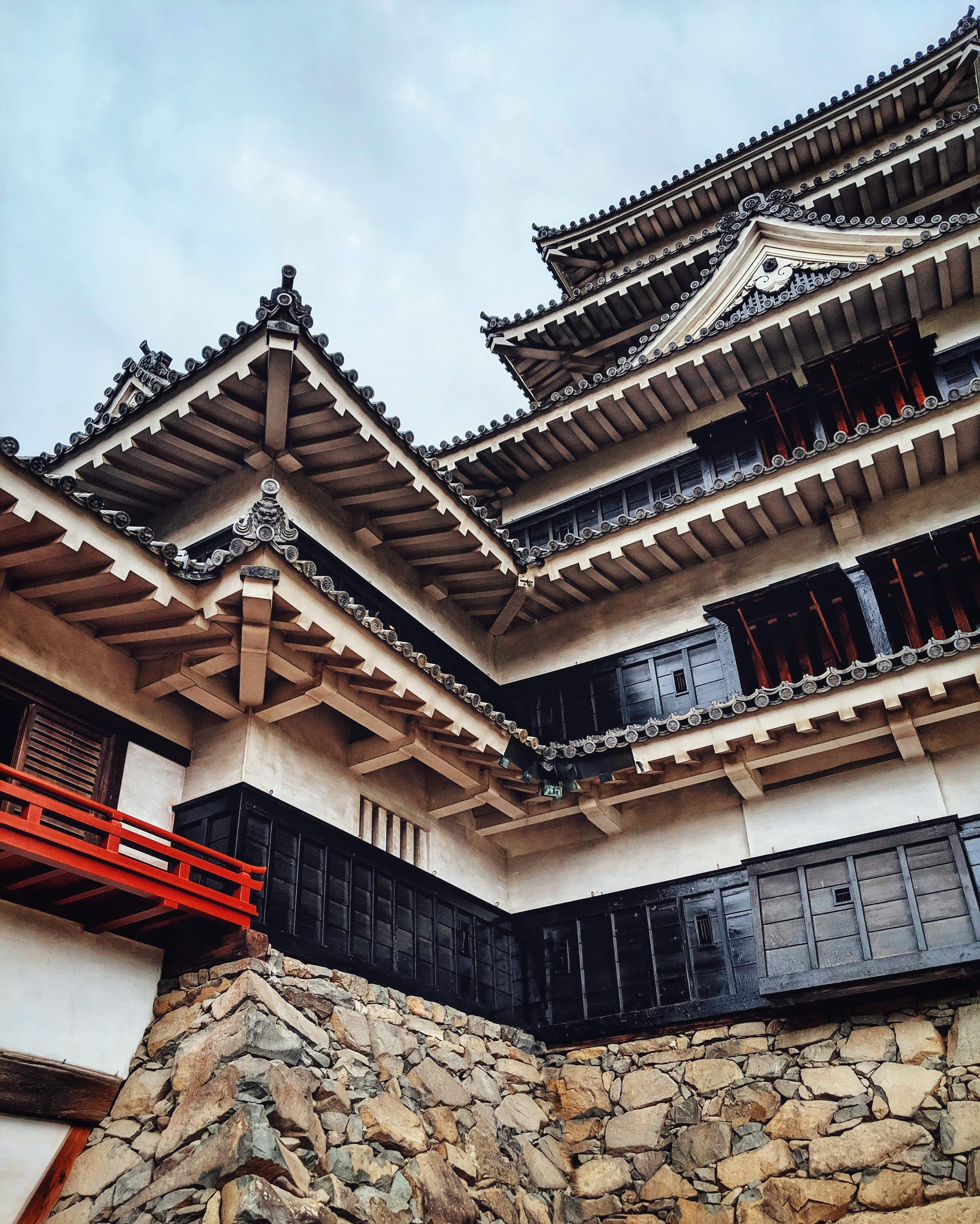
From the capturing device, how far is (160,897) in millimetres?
8594

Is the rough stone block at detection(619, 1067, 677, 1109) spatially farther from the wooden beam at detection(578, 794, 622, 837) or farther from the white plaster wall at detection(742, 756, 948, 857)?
the wooden beam at detection(578, 794, 622, 837)

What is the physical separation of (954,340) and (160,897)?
13.5 m

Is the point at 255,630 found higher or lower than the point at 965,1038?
higher

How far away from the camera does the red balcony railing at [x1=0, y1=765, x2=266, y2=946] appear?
26.0ft

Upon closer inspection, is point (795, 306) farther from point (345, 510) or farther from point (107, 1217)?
point (107, 1217)

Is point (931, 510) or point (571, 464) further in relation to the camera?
point (571, 464)

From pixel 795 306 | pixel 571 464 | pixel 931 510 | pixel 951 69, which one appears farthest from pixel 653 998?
pixel 951 69

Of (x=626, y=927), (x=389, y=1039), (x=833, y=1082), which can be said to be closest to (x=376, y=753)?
(x=389, y=1039)

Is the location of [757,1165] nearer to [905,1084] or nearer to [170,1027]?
[905,1084]

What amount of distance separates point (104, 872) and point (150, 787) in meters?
2.27

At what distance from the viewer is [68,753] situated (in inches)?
384

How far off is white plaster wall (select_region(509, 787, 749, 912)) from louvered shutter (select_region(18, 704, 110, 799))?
648cm

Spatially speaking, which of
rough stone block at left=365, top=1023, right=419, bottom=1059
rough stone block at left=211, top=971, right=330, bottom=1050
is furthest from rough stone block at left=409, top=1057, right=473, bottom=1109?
rough stone block at left=211, top=971, right=330, bottom=1050

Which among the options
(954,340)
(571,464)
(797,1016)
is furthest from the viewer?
(571,464)
